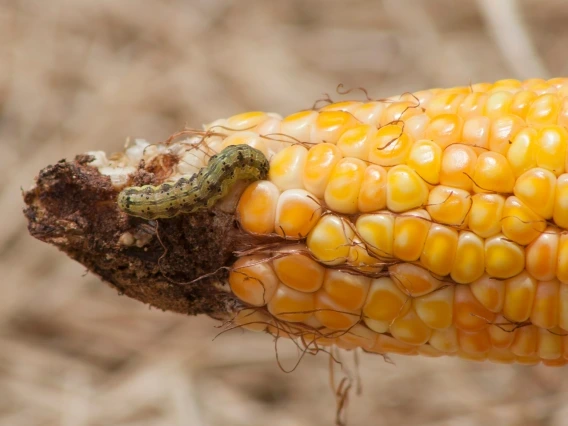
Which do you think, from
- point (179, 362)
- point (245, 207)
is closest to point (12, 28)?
point (179, 362)

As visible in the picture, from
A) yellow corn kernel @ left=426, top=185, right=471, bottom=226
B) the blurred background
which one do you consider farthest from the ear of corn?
the blurred background

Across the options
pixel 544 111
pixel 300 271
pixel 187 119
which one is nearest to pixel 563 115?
pixel 544 111

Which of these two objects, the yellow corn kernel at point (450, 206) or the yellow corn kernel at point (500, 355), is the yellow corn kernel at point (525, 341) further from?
the yellow corn kernel at point (450, 206)

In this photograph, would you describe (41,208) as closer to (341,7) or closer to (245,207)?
(245,207)

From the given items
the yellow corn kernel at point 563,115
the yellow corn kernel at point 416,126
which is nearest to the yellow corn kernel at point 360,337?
the yellow corn kernel at point 416,126

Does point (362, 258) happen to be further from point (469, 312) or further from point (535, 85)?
point (535, 85)

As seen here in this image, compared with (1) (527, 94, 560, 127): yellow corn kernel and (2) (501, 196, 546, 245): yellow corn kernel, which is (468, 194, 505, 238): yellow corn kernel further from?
(1) (527, 94, 560, 127): yellow corn kernel
